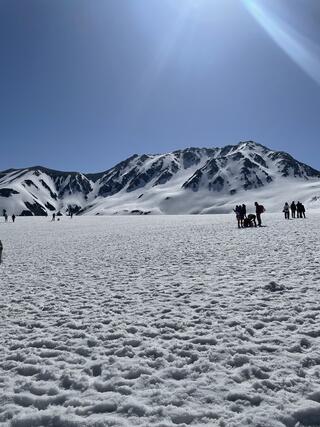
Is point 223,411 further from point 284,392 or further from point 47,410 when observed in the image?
point 47,410

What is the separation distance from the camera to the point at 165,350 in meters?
7.41

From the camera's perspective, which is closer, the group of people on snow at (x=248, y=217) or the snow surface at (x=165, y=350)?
the snow surface at (x=165, y=350)

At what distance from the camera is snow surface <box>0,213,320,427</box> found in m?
5.33

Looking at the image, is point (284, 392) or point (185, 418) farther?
point (284, 392)

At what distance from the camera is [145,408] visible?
537 centimetres

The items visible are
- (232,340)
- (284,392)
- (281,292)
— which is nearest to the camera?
(284,392)

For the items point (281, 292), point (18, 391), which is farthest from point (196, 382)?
point (281, 292)

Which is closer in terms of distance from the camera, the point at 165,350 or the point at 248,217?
the point at 165,350

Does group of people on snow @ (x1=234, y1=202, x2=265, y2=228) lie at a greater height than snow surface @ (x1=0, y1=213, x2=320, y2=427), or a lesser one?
greater

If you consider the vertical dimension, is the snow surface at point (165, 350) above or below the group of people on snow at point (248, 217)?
below

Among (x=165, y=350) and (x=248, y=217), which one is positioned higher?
(x=248, y=217)

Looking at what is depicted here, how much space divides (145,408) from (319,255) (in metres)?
14.0

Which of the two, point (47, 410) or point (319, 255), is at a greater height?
point (319, 255)

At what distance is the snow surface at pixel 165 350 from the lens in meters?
5.33
